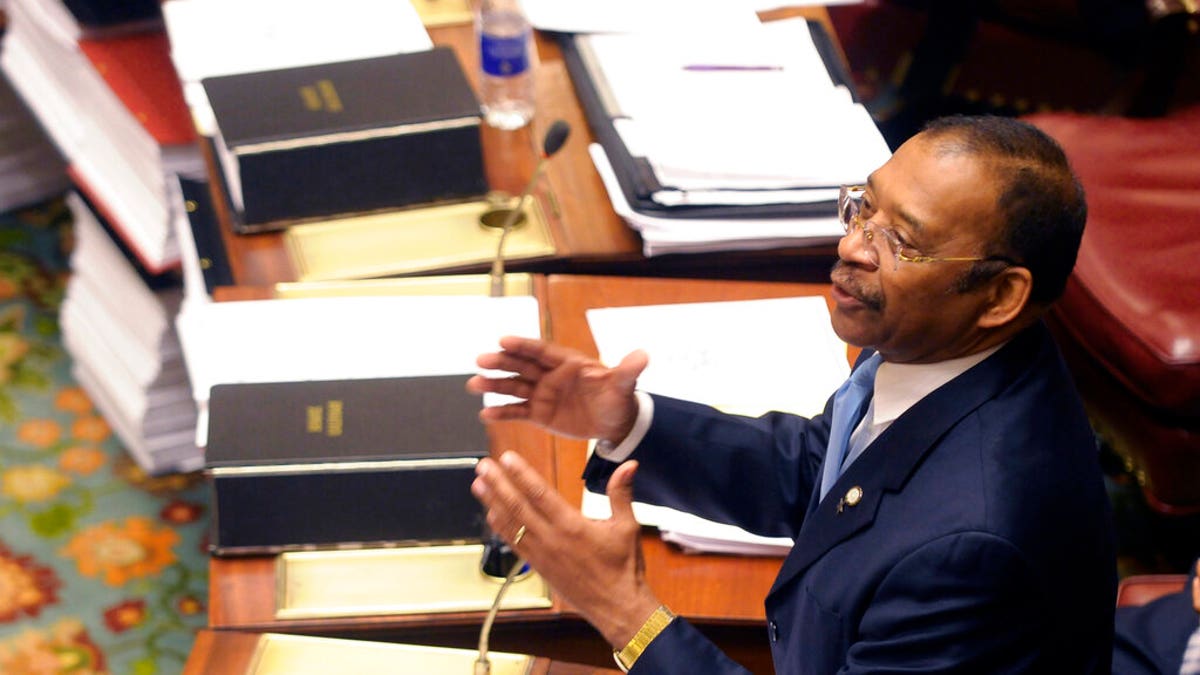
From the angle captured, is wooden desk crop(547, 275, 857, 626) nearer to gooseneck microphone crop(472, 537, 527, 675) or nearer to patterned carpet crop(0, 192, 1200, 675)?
gooseneck microphone crop(472, 537, 527, 675)

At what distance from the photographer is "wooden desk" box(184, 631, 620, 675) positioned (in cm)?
132

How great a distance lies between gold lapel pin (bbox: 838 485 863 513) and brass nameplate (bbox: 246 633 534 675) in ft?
1.10

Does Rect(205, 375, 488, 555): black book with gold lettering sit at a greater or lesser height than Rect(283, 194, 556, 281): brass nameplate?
greater

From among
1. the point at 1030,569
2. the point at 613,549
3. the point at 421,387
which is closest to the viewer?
the point at 1030,569

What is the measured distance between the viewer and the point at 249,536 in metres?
1.43

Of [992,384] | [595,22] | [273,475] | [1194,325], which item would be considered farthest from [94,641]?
[1194,325]

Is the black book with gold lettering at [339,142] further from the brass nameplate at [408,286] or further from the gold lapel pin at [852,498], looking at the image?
the gold lapel pin at [852,498]

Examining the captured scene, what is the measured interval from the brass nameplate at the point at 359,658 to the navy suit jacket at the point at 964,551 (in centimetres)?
16

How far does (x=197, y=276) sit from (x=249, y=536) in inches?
26.4

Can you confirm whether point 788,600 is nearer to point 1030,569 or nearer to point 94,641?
point 1030,569

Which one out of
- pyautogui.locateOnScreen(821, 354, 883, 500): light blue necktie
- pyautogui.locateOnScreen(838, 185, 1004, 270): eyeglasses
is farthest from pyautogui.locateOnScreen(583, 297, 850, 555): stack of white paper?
pyautogui.locateOnScreen(838, 185, 1004, 270): eyeglasses

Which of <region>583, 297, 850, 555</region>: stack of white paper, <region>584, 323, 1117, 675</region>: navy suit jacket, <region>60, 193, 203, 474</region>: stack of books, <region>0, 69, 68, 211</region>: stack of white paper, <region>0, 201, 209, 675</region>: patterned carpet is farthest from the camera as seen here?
<region>0, 69, 68, 211</region>: stack of white paper

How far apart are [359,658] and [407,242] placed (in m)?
0.67

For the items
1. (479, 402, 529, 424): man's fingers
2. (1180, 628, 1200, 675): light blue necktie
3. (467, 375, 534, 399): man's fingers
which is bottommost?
(1180, 628, 1200, 675): light blue necktie
